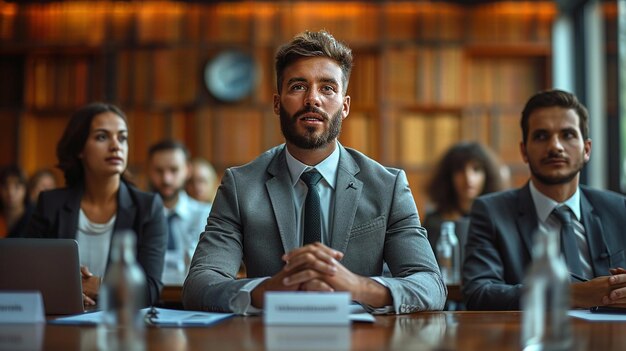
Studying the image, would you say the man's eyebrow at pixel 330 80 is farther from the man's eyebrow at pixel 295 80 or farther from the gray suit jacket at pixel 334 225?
the gray suit jacket at pixel 334 225

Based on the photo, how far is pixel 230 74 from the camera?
6.91 metres

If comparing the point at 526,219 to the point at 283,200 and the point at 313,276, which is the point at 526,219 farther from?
the point at 313,276

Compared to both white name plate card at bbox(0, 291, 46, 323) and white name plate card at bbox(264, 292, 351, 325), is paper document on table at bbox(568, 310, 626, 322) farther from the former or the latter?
white name plate card at bbox(0, 291, 46, 323)

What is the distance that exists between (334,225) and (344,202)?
75 mm

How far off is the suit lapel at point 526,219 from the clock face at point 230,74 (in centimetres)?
430

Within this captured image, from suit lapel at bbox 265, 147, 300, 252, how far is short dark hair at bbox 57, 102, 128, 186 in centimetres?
134

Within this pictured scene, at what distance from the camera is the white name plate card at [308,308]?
5.61ft

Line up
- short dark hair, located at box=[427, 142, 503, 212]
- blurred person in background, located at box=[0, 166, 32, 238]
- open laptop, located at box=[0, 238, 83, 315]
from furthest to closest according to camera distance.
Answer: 1. blurred person in background, located at box=[0, 166, 32, 238]
2. short dark hair, located at box=[427, 142, 503, 212]
3. open laptop, located at box=[0, 238, 83, 315]

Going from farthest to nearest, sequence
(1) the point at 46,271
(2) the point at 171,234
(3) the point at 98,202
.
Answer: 1. (2) the point at 171,234
2. (3) the point at 98,202
3. (1) the point at 46,271

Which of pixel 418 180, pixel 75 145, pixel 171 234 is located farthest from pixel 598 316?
pixel 418 180

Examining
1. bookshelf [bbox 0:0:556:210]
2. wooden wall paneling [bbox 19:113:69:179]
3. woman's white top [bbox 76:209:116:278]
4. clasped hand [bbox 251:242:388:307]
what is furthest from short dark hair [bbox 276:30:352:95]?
wooden wall paneling [bbox 19:113:69:179]

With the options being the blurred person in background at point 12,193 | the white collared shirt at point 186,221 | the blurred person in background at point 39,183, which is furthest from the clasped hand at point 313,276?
the blurred person in background at point 12,193

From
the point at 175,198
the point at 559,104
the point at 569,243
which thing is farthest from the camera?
the point at 175,198

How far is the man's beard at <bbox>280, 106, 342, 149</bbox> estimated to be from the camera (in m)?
2.35
